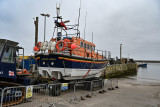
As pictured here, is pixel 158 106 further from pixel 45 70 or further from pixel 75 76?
pixel 45 70

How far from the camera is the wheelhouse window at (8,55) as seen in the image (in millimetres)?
6170

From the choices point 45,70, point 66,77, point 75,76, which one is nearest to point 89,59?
point 75,76

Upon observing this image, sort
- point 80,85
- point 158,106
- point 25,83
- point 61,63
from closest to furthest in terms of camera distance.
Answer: point 158,106
point 25,83
point 61,63
point 80,85

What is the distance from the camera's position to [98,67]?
12.0 m

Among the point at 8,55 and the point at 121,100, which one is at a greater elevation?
the point at 8,55

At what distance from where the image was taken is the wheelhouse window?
6.17m

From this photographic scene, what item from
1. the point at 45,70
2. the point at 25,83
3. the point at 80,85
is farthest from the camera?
the point at 80,85

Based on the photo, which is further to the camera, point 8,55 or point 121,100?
point 121,100

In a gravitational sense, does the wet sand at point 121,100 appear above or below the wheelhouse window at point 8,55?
below

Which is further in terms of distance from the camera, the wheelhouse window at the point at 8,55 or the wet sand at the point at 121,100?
the wet sand at the point at 121,100

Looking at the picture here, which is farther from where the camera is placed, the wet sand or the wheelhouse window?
the wet sand

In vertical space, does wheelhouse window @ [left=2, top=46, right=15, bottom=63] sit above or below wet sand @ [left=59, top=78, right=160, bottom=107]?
above

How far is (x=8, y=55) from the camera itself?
639cm

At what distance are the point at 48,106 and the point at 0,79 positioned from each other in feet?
7.91
